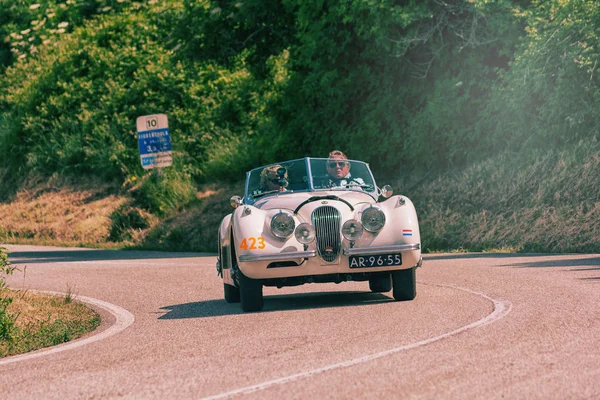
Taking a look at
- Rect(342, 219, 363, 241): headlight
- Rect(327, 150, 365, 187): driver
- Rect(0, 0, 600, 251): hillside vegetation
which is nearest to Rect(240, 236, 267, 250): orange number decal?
Rect(342, 219, 363, 241): headlight

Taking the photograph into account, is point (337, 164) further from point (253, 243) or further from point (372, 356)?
point (372, 356)

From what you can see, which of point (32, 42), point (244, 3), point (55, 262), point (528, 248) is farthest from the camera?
point (32, 42)

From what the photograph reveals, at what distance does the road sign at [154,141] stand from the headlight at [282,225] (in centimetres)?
2156

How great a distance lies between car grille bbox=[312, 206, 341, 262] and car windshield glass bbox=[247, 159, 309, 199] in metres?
1.04

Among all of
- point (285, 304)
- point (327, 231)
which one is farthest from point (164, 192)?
point (327, 231)

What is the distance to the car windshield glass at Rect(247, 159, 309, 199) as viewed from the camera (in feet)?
42.9

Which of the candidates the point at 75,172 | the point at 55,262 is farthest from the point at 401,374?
the point at 75,172

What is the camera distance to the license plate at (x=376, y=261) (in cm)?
1178

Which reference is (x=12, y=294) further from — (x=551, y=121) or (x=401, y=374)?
(x=551, y=121)

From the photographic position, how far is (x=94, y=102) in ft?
137

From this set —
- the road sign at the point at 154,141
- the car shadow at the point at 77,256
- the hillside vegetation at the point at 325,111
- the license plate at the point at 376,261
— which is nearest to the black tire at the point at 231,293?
the license plate at the point at 376,261

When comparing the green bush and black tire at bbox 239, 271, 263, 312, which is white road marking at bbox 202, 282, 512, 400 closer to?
black tire at bbox 239, 271, 263, 312

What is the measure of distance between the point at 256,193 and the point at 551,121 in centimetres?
1387

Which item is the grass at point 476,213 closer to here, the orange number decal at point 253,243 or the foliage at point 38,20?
the orange number decal at point 253,243
